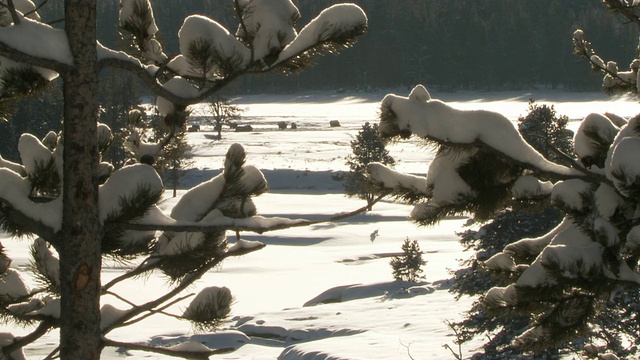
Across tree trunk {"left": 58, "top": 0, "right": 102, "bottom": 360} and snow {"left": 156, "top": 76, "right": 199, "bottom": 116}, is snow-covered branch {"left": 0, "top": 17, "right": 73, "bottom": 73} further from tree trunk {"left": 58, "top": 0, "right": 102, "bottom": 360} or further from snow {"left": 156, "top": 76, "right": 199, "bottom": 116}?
snow {"left": 156, "top": 76, "right": 199, "bottom": 116}

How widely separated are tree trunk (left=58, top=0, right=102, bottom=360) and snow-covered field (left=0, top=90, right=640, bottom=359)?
1.16 ft

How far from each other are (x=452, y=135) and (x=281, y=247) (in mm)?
35244

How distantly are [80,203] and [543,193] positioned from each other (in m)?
2.26

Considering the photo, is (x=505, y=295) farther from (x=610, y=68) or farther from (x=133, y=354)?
(x=133, y=354)

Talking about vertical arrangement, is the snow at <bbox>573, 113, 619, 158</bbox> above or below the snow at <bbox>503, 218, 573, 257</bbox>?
above

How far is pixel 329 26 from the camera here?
4.09 m

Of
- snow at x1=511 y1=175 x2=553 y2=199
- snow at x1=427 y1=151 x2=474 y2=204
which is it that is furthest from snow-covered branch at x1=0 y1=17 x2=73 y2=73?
snow at x1=511 y1=175 x2=553 y2=199

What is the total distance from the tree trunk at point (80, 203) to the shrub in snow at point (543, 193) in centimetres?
128

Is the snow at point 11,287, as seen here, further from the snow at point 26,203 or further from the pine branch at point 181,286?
the snow at point 26,203

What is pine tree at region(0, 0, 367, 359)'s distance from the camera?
3689mm

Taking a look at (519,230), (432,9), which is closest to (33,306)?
(519,230)

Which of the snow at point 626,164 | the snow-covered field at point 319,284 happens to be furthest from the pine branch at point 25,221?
the snow at point 626,164

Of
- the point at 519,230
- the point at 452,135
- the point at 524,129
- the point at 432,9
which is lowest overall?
the point at 519,230

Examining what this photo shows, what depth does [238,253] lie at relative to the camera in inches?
163
